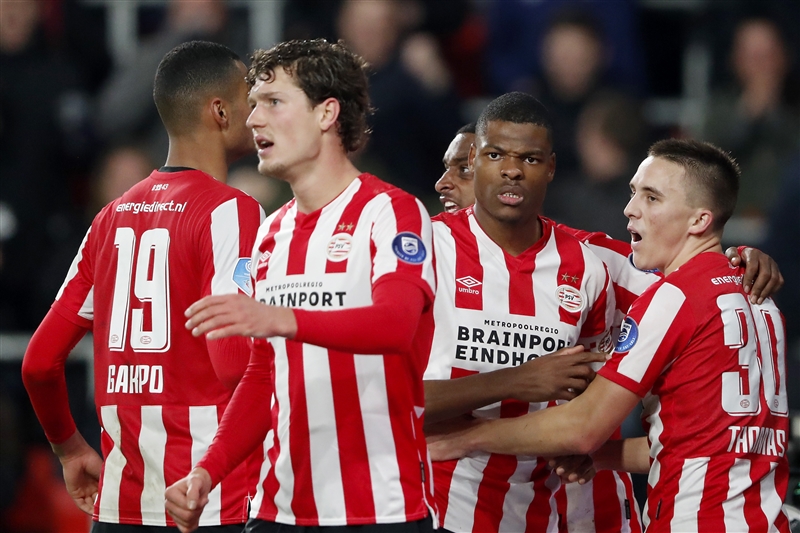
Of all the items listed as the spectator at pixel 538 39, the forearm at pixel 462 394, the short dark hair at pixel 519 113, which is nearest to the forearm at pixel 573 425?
the forearm at pixel 462 394

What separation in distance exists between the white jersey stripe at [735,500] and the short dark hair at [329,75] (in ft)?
5.05

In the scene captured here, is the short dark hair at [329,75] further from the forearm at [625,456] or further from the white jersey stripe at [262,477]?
the forearm at [625,456]

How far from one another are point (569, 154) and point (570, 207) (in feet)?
2.20

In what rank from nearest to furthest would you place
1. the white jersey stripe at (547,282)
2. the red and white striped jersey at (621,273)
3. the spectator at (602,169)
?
the white jersey stripe at (547,282) < the red and white striped jersey at (621,273) < the spectator at (602,169)

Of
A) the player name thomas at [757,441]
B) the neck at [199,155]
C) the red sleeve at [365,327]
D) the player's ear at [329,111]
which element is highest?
the neck at [199,155]

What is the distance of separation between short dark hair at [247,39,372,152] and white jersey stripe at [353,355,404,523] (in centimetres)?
69

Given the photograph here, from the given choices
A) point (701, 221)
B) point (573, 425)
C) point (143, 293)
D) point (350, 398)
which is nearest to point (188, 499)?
point (350, 398)

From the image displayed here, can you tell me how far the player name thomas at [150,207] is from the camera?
12.5 feet

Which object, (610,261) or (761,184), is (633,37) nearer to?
(761,184)

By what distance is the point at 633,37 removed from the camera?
878 cm

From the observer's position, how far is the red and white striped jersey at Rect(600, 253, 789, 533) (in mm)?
3537

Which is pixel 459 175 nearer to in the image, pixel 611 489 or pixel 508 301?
pixel 508 301

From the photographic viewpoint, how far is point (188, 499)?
10.1ft

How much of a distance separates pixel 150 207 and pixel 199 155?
279mm
